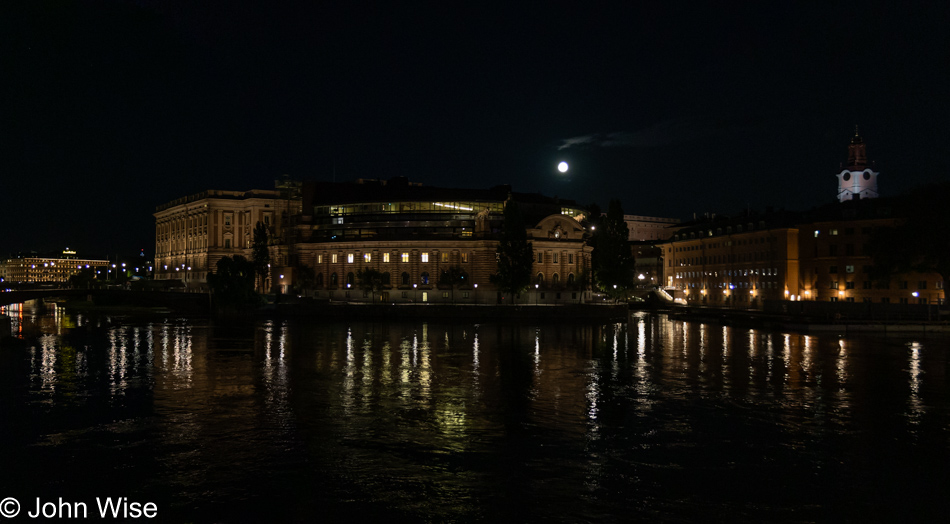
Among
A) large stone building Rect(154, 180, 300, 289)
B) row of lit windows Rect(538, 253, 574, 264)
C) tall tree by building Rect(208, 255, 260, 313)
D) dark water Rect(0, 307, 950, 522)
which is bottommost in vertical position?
dark water Rect(0, 307, 950, 522)

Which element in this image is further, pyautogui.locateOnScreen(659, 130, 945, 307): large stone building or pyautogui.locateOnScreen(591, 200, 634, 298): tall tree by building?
pyautogui.locateOnScreen(591, 200, 634, 298): tall tree by building

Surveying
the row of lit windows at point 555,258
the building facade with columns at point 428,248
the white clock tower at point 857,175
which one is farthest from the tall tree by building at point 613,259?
the white clock tower at point 857,175

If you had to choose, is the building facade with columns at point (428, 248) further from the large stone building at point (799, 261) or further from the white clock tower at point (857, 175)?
the white clock tower at point (857, 175)

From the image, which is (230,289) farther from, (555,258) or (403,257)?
(555,258)

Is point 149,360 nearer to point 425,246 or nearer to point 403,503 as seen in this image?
point 403,503

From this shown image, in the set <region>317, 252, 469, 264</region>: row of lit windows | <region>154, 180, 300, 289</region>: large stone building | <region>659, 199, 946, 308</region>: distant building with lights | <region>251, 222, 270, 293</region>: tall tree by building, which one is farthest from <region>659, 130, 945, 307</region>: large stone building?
<region>154, 180, 300, 289</region>: large stone building

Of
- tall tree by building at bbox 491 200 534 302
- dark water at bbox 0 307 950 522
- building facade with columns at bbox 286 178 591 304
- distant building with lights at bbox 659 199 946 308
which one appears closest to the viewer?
dark water at bbox 0 307 950 522

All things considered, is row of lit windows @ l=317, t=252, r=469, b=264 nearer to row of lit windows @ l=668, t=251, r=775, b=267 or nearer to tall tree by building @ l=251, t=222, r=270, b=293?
tall tree by building @ l=251, t=222, r=270, b=293

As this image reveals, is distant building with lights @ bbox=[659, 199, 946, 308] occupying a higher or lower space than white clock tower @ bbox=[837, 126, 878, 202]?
lower

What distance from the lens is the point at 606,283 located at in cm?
10156

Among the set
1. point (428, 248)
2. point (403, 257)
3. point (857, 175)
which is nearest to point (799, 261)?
point (428, 248)

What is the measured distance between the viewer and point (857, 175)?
568 ft

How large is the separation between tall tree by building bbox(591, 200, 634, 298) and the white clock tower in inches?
3905

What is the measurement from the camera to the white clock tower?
17200 centimetres
